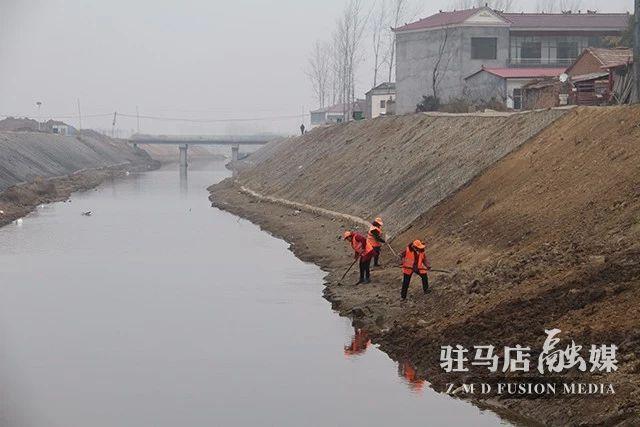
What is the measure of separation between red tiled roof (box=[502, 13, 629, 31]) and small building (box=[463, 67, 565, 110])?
3955 millimetres

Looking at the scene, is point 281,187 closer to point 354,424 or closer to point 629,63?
point 629,63

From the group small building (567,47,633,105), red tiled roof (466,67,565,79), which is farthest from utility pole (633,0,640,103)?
red tiled roof (466,67,565,79)

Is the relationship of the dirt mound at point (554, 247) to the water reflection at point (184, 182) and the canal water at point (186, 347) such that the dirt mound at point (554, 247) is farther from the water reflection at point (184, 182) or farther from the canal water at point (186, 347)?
the water reflection at point (184, 182)

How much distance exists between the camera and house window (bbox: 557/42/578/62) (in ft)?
253

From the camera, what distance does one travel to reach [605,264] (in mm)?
22844

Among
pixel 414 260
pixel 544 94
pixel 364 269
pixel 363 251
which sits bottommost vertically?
pixel 364 269

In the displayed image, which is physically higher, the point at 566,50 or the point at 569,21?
the point at 569,21

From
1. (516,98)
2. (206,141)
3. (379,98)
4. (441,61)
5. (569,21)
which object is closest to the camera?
(516,98)

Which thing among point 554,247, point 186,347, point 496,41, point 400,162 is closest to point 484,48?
point 496,41

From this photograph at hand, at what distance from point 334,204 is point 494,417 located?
3486cm

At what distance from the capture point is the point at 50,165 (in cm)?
10750

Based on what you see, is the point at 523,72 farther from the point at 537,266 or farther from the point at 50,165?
the point at 50,165

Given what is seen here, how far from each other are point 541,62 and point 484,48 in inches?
184

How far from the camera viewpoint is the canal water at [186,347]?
20438 millimetres
